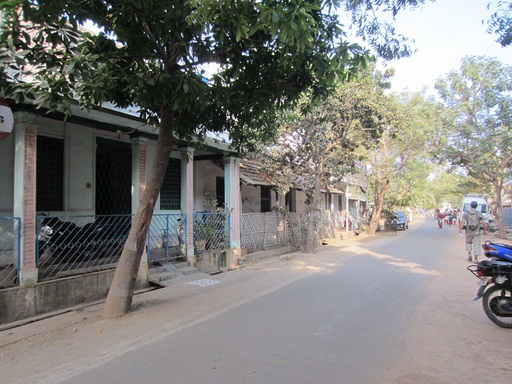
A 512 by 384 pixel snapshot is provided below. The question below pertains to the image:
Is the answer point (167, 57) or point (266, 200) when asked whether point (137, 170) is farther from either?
point (266, 200)

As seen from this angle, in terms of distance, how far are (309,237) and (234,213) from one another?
435 cm

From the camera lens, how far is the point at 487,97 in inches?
803

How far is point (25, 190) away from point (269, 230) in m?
9.23

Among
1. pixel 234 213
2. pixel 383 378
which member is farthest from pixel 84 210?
pixel 383 378

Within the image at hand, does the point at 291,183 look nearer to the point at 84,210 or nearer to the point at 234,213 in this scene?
the point at 234,213

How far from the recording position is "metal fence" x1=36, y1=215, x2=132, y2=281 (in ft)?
21.8

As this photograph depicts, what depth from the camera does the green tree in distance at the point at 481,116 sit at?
66.2ft

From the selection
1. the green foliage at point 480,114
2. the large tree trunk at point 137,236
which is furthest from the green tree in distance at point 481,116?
the large tree trunk at point 137,236

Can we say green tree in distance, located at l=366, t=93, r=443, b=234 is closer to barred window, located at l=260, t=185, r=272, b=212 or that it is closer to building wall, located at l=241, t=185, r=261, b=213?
barred window, located at l=260, t=185, r=272, b=212

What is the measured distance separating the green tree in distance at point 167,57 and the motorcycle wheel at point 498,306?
3.87 metres

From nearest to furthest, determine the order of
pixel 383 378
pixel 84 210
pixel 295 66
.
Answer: pixel 383 378 → pixel 295 66 → pixel 84 210

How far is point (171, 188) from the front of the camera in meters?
11.1

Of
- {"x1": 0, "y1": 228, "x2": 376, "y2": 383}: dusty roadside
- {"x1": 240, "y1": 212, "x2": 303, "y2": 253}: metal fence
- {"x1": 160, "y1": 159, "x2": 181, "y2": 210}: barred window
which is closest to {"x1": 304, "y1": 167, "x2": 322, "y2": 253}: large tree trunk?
{"x1": 240, "y1": 212, "x2": 303, "y2": 253}: metal fence

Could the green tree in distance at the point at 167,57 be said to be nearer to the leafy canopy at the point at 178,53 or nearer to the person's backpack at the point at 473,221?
the leafy canopy at the point at 178,53
